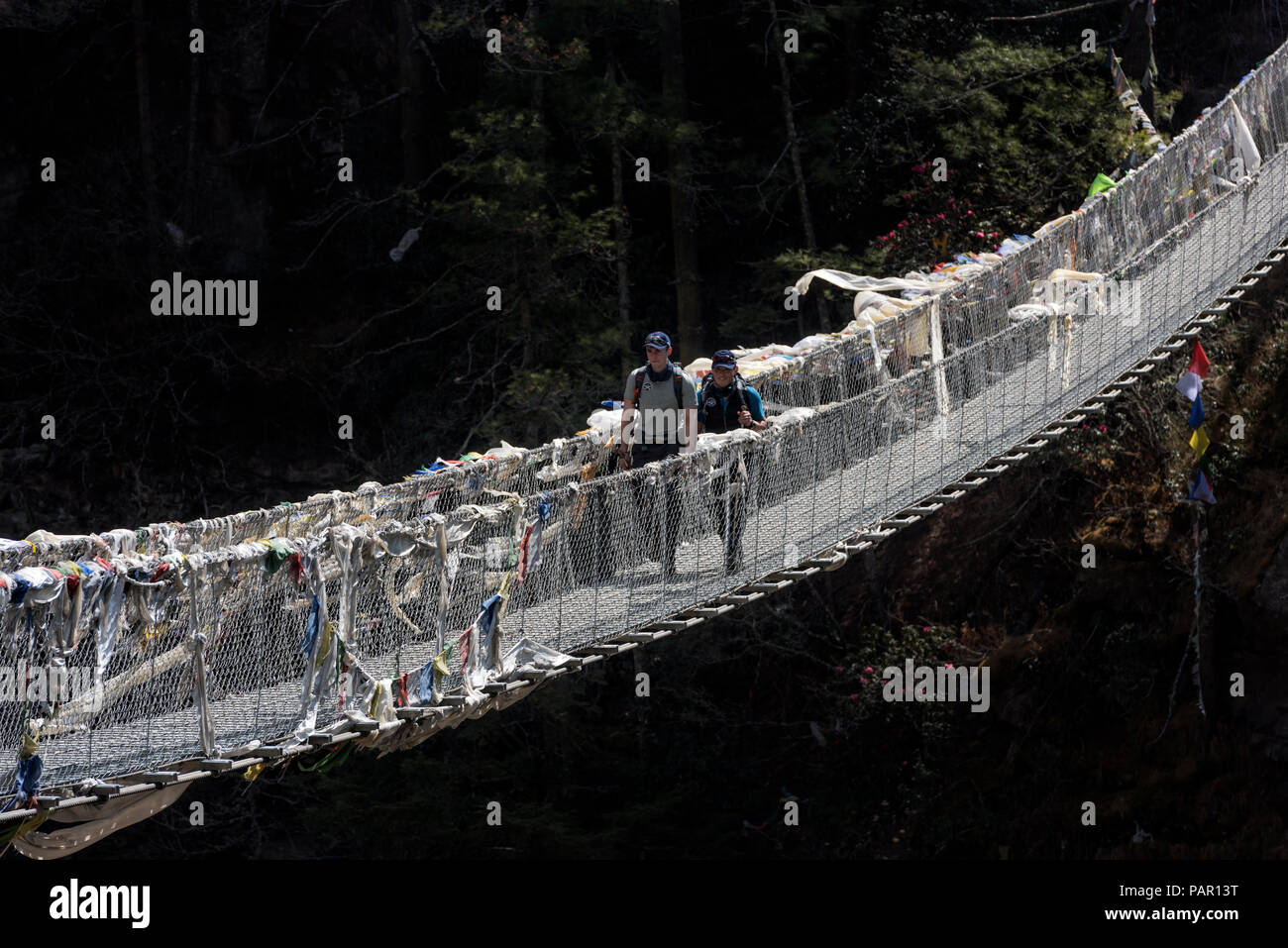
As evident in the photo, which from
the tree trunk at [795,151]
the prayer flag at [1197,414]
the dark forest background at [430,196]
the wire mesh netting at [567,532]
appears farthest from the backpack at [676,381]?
the tree trunk at [795,151]

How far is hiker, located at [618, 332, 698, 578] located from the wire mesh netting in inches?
1.1

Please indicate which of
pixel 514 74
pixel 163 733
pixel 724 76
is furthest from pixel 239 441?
pixel 163 733

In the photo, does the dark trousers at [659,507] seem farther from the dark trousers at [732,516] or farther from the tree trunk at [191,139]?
the tree trunk at [191,139]

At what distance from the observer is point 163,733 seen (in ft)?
18.9

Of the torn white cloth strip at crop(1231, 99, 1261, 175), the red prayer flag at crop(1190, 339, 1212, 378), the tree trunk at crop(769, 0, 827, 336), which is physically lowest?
the red prayer flag at crop(1190, 339, 1212, 378)

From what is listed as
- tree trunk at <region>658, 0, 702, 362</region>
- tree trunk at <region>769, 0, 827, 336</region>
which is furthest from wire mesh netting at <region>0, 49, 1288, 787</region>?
tree trunk at <region>658, 0, 702, 362</region>

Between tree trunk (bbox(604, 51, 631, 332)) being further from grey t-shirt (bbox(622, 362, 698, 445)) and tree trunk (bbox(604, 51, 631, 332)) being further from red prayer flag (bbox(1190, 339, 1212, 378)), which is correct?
grey t-shirt (bbox(622, 362, 698, 445))

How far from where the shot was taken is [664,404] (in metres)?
6.65

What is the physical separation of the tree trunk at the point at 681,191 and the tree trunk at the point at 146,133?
4.73 m

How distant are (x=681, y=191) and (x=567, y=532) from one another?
7.52 m

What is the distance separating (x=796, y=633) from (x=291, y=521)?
20.5 ft

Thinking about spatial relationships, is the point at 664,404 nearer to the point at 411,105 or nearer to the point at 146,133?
the point at 411,105

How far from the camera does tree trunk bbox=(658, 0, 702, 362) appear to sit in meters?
13.6

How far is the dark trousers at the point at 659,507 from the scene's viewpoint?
22.1 ft
